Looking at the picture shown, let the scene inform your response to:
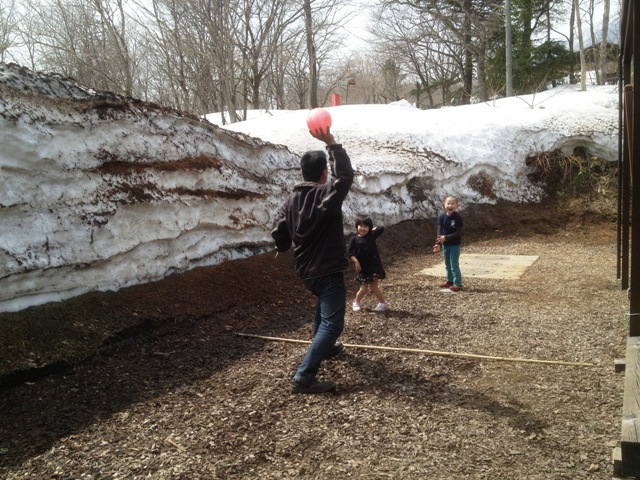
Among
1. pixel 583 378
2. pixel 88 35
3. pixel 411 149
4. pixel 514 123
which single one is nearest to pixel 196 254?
pixel 583 378

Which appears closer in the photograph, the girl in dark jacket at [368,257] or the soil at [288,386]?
the soil at [288,386]

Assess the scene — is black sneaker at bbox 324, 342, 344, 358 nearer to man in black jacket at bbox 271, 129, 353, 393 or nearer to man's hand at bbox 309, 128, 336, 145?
man in black jacket at bbox 271, 129, 353, 393

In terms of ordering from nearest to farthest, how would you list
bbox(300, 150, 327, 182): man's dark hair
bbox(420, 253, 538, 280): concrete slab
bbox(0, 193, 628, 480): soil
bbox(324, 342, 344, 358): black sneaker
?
1. bbox(0, 193, 628, 480): soil
2. bbox(300, 150, 327, 182): man's dark hair
3. bbox(324, 342, 344, 358): black sneaker
4. bbox(420, 253, 538, 280): concrete slab

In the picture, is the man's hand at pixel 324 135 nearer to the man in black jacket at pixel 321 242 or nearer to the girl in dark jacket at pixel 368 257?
the man in black jacket at pixel 321 242

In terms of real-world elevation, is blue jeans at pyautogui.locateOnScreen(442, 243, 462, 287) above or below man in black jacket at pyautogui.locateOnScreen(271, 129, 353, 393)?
below

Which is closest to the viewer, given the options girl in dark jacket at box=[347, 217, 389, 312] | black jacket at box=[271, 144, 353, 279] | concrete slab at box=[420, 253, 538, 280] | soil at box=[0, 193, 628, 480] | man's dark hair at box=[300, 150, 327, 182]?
soil at box=[0, 193, 628, 480]

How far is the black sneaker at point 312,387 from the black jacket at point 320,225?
79 cm

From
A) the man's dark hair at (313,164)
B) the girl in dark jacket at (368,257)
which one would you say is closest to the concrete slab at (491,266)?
the girl in dark jacket at (368,257)

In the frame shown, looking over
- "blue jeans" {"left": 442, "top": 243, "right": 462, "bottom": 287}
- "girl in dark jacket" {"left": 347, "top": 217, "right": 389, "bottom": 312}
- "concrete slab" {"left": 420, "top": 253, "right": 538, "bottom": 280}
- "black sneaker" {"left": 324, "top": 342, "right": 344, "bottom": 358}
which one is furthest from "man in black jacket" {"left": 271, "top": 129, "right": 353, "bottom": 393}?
"concrete slab" {"left": 420, "top": 253, "right": 538, "bottom": 280}

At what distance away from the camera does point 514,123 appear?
1294cm

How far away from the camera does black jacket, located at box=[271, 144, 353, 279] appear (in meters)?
3.91

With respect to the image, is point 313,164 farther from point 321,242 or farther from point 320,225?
point 321,242

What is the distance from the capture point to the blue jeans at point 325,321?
156 inches

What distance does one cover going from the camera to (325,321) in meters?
4.09
